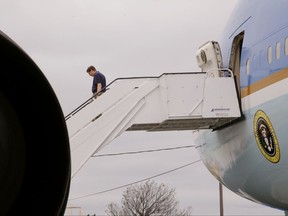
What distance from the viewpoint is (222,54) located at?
13.4 meters

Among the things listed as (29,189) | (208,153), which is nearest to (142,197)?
(208,153)

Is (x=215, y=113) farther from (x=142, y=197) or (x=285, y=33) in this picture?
(x=142, y=197)

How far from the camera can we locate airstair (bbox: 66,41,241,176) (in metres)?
11.8

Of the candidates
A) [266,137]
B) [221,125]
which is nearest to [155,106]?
[221,125]

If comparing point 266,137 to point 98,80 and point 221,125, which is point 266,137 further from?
point 98,80

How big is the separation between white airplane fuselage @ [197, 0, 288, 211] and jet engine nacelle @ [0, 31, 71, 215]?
6.84m

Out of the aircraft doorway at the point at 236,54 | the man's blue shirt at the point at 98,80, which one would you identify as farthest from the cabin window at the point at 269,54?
the man's blue shirt at the point at 98,80

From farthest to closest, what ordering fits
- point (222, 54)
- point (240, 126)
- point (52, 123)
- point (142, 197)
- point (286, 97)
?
1. point (142, 197)
2. point (222, 54)
3. point (240, 126)
4. point (286, 97)
5. point (52, 123)

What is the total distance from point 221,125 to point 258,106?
221 cm

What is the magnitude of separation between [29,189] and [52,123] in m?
0.37

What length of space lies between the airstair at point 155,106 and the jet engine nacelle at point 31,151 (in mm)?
8200

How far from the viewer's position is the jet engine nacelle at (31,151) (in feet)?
10.1

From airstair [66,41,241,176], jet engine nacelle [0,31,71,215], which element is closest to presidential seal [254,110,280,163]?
airstair [66,41,241,176]

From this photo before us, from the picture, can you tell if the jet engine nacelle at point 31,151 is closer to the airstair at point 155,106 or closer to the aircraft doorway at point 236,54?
the airstair at point 155,106
